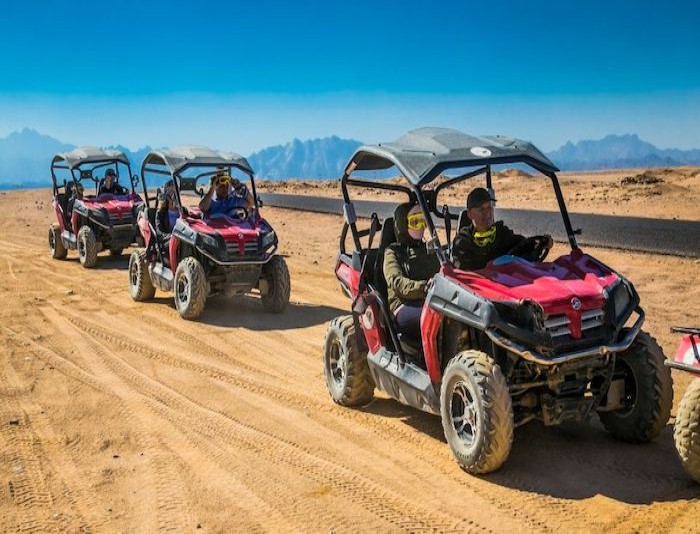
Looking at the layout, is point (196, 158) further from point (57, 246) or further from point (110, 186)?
point (57, 246)

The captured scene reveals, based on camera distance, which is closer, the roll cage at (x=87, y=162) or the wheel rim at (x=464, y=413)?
the wheel rim at (x=464, y=413)

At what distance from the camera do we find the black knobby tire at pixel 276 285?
11938mm

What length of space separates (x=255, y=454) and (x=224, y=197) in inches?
267

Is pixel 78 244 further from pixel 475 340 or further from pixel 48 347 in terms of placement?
pixel 475 340

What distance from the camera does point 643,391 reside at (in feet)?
18.9

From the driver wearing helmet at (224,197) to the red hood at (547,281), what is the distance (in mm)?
6887

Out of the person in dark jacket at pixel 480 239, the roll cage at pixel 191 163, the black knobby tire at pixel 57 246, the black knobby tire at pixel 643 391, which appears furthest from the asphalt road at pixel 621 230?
the black knobby tire at pixel 57 246

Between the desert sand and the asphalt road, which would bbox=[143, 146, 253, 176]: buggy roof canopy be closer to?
the desert sand

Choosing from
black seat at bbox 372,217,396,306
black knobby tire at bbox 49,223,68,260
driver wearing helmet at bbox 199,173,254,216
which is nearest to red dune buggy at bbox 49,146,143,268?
black knobby tire at bbox 49,223,68,260

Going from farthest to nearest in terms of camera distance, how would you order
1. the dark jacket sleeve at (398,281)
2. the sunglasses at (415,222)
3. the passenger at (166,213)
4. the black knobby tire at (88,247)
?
the black knobby tire at (88,247) < the passenger at (166,213) < the sunglasses at (415,222) < the dark jacket sleeve at (398,281)

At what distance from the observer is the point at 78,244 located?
17938mm

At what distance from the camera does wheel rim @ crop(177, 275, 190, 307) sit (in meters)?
11.7

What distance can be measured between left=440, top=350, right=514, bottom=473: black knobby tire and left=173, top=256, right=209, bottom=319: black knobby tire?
6320 millimetres

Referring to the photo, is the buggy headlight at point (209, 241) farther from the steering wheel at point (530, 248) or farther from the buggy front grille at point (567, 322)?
the buggy front grille at point (567, 322)
